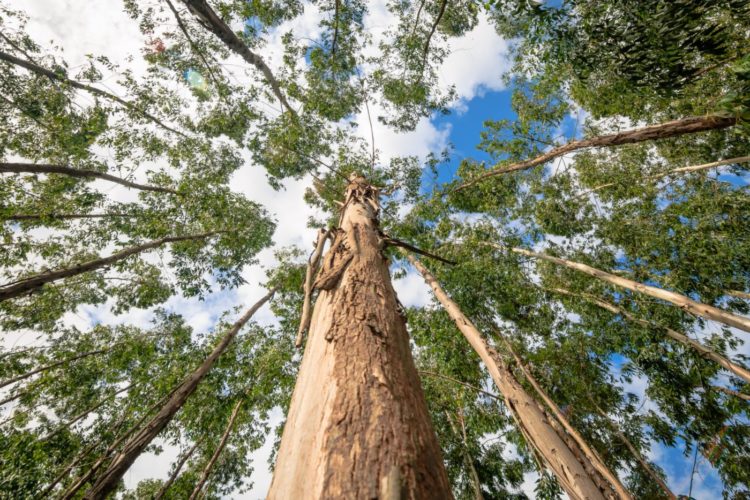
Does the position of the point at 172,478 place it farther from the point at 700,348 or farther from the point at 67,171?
the point at 700,348

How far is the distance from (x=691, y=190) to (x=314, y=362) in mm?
10440

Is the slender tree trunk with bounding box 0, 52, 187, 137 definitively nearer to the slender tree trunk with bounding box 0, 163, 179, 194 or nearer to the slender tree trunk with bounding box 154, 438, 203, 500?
the slender tree trunk with bounding box 0, 163, 179, 194

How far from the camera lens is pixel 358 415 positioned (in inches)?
33.9

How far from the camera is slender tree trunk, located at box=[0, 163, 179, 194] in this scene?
18.6ft

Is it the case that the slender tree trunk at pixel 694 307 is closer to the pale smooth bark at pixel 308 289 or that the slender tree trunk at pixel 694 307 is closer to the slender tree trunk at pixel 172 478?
the pale smooth bark at pixel 308 289

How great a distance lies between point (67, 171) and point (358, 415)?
8.96 meters

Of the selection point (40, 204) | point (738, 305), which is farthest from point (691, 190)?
point (40, 204)

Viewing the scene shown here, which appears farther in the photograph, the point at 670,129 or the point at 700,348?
the point at 700,348

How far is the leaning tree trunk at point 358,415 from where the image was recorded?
28.2 inches

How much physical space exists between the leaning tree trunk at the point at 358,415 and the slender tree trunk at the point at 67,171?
7635mm

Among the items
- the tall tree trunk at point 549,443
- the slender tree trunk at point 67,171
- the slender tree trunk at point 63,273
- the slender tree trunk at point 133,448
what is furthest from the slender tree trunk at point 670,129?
the slender tree trunk at point 67,171

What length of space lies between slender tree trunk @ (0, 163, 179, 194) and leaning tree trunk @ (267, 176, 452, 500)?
7635 millimetres

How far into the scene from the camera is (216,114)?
329 inches

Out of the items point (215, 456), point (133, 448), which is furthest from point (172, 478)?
point (133, 448)
